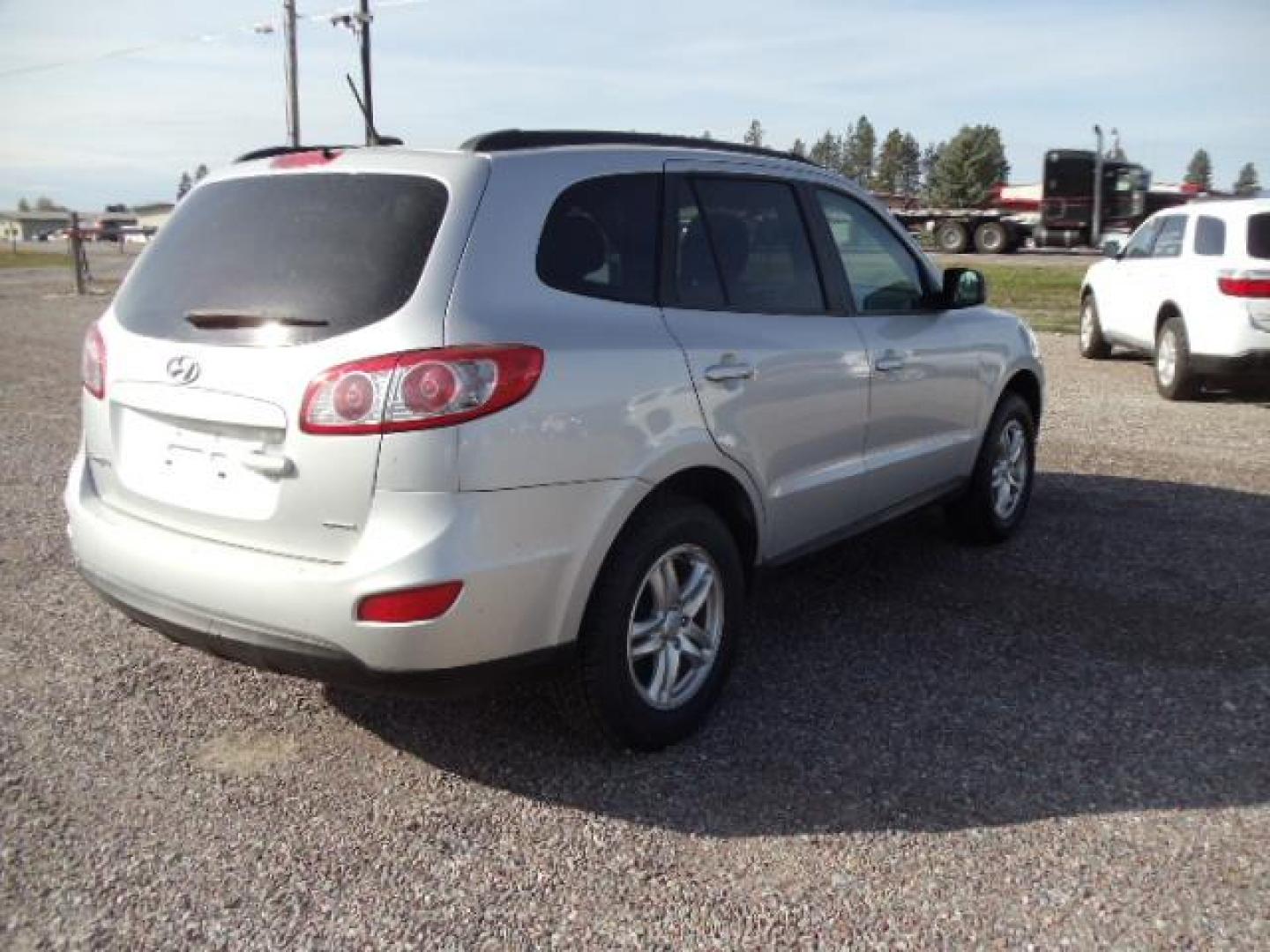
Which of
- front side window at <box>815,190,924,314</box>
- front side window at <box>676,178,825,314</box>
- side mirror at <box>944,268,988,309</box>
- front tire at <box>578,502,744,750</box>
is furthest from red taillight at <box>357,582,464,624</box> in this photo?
side mirror at <box>944,268,988,309</box>

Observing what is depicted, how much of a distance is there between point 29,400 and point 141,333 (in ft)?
24.7

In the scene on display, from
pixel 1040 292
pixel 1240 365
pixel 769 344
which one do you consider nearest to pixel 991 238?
pixel 1040 292

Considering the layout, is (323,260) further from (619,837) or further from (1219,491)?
(1219,491)

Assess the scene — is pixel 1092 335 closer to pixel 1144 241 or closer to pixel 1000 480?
pixel 1144 241

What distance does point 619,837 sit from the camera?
9.83 feet

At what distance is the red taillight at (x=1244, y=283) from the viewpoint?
928 cm

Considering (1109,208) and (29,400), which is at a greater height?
(1109,208)

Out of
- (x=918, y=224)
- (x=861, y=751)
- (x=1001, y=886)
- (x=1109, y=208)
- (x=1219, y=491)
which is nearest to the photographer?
(x=1001, y=886)

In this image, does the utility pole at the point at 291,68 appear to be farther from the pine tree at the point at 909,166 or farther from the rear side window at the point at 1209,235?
the pine tree at the point at 909,166

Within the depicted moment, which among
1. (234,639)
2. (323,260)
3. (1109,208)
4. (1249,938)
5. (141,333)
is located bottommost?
(1249,938)

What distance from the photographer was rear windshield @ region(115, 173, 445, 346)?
2867 millimetres

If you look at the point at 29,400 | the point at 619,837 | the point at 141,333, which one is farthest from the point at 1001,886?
the point at 29,400

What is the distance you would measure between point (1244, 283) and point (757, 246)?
283 inches

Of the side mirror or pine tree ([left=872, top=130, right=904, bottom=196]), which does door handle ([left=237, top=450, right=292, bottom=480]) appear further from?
pine tree ([left=872, top=130, right=904, bottom=196])
